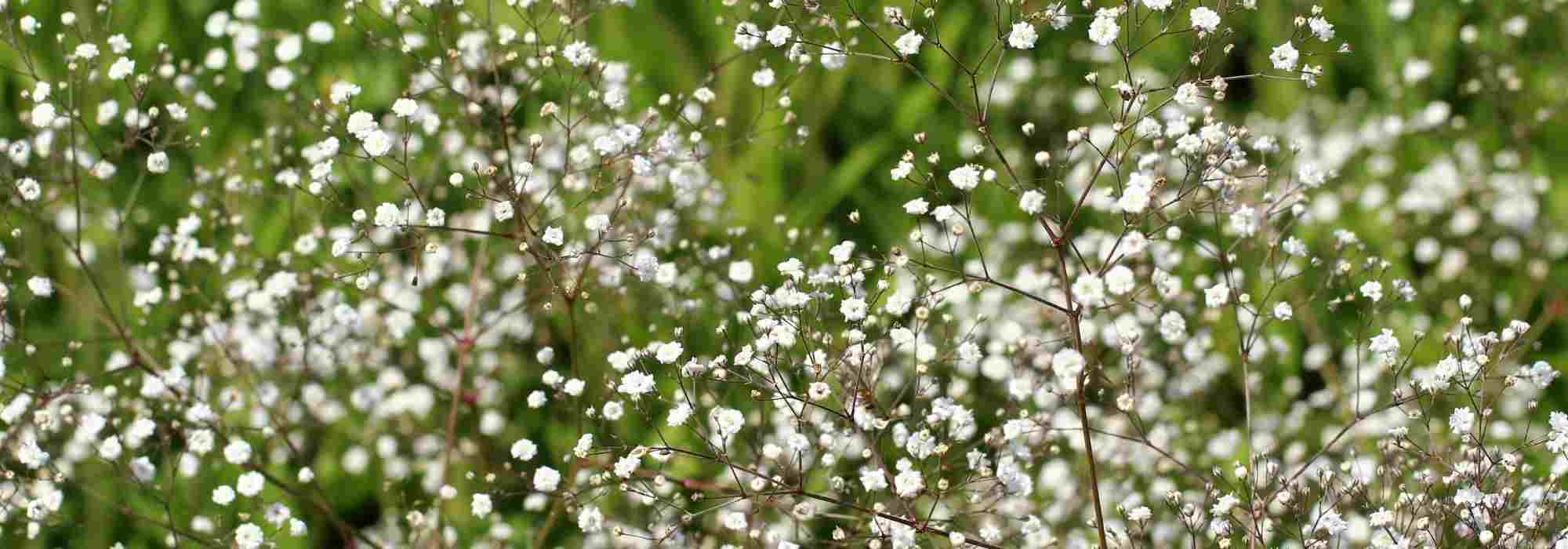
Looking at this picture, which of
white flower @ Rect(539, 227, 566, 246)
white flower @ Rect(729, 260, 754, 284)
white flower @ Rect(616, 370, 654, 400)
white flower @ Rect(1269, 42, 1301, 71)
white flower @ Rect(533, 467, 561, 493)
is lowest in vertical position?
white flower @ Rect(533, 467, 561, 493)

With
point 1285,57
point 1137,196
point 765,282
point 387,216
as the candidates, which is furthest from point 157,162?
point 1285,57

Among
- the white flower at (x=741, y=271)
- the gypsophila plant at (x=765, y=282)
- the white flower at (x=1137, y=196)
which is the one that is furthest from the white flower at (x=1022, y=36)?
the white flower at (x=741, y=271)

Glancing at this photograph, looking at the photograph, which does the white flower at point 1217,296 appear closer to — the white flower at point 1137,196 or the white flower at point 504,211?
the white flower at point 1137,196

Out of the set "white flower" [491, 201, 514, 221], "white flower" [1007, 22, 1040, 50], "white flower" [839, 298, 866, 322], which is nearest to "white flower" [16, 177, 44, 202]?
"white flower" [491, 201, 514, 221]

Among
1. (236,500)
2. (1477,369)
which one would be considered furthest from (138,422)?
(1477,369)

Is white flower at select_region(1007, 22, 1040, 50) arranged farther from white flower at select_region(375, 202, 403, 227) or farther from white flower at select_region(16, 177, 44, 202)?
white flower at select_region(16, 177, 44, 202)

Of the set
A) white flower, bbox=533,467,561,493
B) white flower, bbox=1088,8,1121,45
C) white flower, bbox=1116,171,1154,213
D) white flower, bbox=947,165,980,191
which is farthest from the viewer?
white flower, bbox=533,467,561,493

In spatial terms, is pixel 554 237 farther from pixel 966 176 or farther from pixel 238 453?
pixel 238 453

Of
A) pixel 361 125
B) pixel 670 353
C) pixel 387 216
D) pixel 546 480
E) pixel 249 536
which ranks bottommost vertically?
pixel 249 536
